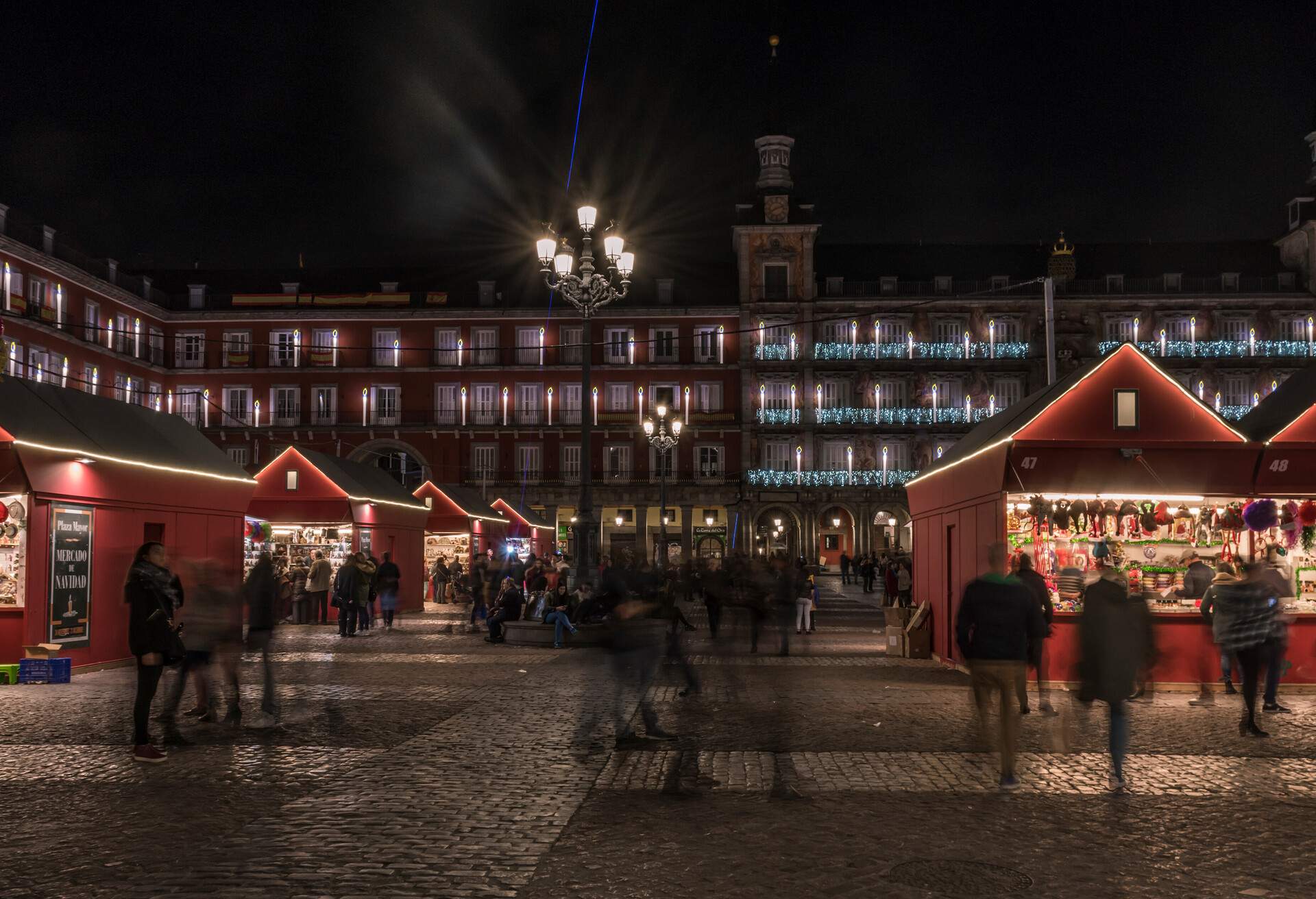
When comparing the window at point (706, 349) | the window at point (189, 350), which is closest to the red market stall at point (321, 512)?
the window at point (706, 349)

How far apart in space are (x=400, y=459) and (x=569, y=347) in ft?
34.2

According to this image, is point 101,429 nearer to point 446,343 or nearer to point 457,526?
point 457,526

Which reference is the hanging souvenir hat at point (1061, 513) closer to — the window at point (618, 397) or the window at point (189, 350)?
the window at point (618, 397)

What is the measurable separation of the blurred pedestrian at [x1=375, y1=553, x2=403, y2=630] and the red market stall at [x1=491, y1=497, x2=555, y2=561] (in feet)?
42.6

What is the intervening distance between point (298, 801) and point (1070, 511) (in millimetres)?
10870

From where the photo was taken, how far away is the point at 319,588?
28469 millimetres

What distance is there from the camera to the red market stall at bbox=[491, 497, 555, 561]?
1745 inches

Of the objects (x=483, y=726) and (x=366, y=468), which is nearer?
(x=483, y=726)

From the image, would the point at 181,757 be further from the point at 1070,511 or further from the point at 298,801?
the point at 1070,511

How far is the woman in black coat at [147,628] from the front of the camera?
1007 centimetres

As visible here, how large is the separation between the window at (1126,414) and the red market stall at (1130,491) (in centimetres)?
1

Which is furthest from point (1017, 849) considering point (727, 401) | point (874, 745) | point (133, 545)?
point (727, 401)

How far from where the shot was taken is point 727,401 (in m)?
66.9

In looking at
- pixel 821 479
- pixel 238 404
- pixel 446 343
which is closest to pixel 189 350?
pixel 238 404
